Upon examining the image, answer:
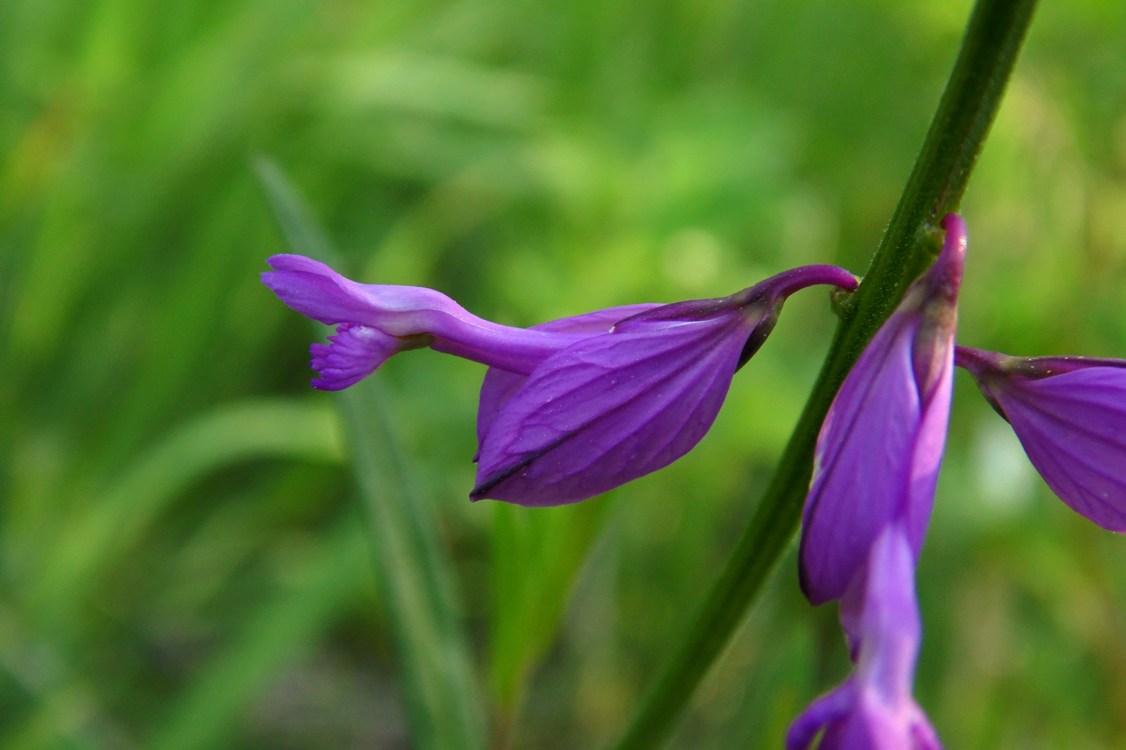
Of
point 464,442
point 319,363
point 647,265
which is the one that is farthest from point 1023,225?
point 319,363

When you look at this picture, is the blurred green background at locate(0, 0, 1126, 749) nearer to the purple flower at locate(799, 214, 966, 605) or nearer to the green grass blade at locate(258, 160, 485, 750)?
the green grass blade at locate(258, 160, 485, 750)

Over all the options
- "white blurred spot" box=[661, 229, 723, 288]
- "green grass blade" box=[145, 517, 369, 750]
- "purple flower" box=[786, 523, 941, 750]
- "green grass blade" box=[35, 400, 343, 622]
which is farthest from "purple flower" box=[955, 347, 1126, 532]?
"green grass blade" box=[35, 400, 343, 622]

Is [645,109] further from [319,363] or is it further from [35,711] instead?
[319,363]

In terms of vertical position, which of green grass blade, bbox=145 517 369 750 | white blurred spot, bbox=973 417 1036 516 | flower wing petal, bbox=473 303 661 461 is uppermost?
flower wing petal, bbox=473 303 661 461

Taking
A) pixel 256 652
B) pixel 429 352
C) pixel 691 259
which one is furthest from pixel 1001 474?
pixel 256 652

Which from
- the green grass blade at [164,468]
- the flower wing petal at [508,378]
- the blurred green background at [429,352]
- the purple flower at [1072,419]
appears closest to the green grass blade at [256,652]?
the blurred green background at [429,352]

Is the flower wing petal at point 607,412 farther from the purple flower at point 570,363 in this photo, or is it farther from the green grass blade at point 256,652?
the green grass blade at point 256,652

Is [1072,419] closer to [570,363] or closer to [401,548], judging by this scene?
[570,363]
